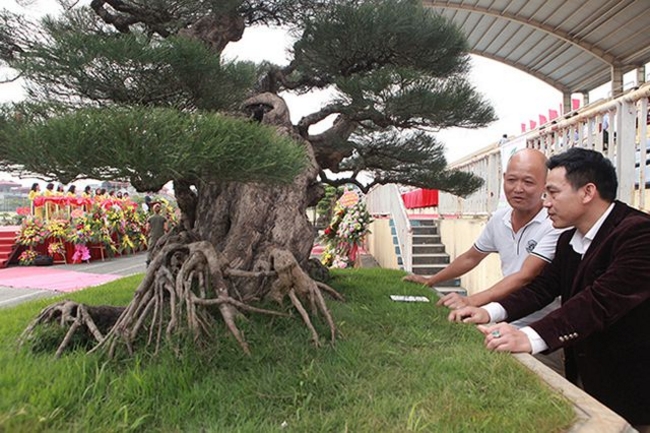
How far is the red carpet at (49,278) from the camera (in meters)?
5.42

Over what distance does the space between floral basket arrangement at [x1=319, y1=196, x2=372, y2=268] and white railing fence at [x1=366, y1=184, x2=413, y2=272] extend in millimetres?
360

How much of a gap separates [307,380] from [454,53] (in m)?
1.90

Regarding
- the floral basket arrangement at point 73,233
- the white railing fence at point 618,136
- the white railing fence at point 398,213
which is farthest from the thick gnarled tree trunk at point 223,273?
the floral basket arrangement at point 73,233

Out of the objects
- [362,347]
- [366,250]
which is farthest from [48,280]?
[362,347]

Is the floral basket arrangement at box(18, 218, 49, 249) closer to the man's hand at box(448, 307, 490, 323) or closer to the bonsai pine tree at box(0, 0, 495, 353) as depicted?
the bonsai pine tree at box(0, 0, 495, 353)

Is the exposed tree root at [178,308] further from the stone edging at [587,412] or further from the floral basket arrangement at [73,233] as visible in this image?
the floral basket arrangement at [73,233]

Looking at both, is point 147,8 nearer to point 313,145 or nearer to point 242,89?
point 242,89

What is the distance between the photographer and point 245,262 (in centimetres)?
200

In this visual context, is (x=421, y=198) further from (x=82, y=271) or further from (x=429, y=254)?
(x=82, y=271)

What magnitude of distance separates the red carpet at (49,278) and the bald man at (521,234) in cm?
477

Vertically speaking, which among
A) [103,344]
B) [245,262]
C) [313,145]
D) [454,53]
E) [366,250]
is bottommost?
[366,250]

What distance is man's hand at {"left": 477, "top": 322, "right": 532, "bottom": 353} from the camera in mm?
1128

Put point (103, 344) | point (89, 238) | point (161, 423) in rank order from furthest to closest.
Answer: point (89, 238), point (103, 344), point (161, 423)

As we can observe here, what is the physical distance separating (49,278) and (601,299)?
6990 mm
